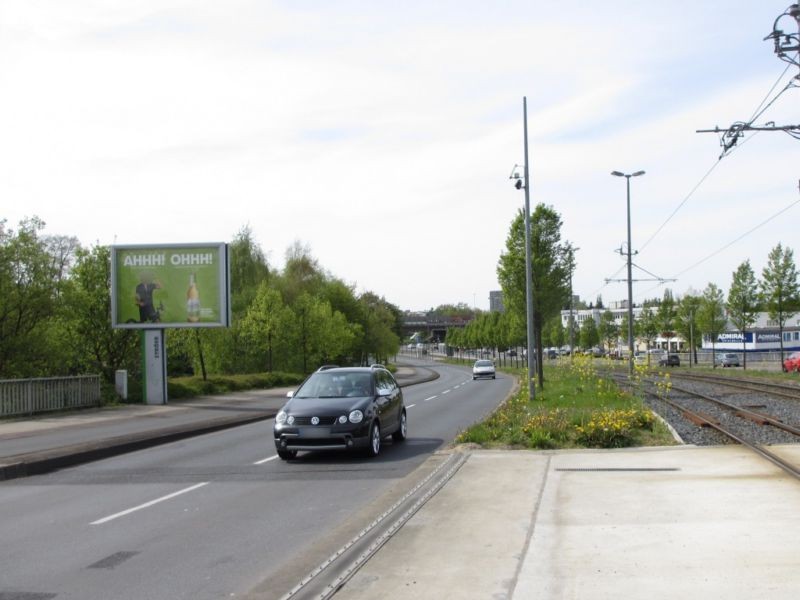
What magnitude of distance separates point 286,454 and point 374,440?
1447 millimetres

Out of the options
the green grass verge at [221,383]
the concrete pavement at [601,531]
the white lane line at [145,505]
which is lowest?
the green grass verge at [221,383]

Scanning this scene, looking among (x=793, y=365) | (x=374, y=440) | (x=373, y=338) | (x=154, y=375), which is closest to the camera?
(x=374, y=440)

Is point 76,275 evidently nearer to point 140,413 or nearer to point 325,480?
point 140,413

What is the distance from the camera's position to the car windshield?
14219 millimetres

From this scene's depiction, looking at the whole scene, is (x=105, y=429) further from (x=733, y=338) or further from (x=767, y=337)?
(x=767, y=337)

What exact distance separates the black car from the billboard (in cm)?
1736

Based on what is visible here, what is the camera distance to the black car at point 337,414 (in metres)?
12.9

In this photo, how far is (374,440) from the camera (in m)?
13.6

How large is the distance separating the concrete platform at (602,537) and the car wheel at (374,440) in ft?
10.1

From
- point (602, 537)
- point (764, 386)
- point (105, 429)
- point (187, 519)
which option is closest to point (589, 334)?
point (764, 386)

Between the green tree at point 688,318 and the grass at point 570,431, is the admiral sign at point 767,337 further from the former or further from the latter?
the grass at point 570,431

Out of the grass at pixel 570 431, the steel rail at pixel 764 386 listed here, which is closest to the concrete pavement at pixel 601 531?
the grass at pixel 570 431

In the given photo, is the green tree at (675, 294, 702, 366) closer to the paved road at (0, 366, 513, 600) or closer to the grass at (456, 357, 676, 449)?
the grass at (456, 357, 676, 449)

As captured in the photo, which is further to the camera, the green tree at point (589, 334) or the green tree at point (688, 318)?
the green tree at point (589, 334)
